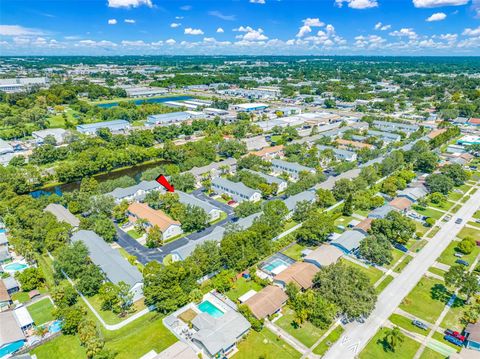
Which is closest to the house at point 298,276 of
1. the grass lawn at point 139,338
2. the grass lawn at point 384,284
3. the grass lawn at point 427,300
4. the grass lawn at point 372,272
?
the grass lawn at point 372,272

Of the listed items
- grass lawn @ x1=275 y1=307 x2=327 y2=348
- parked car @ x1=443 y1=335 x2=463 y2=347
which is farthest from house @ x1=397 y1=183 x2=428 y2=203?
grass lawn @ x1=275 y1=307 x2=327 y2=348

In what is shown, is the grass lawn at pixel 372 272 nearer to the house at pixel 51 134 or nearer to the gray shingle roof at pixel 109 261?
the gray shingle roof at pixel 109 261

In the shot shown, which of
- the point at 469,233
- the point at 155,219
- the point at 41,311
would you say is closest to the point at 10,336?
the point at 41,311

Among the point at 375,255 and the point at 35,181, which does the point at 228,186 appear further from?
the point at 35,181

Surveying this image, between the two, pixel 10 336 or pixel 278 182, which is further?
pixel 278 182

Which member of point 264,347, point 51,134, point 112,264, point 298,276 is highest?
point 51,134

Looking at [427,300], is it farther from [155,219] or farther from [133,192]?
[133,192]
